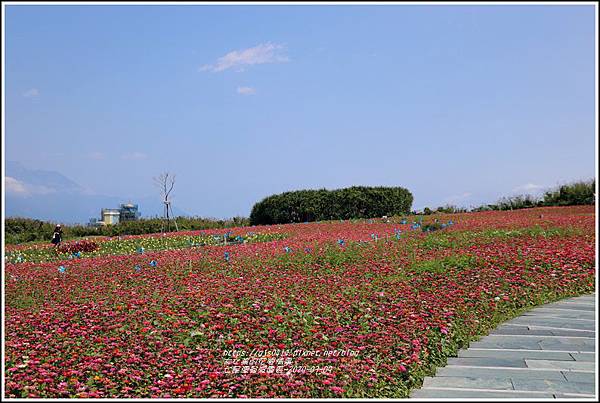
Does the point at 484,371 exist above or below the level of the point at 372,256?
below

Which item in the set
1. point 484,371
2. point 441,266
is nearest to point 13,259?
point 441,266

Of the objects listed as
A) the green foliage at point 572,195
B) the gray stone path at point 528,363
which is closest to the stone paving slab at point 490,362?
the gray stone path at point 528,363

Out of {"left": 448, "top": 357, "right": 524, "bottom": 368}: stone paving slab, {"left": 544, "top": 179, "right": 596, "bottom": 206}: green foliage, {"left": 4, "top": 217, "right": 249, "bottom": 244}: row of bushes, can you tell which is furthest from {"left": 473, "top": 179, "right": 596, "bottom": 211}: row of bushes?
{"left": 448, "top": 357, "right": 524, "bottom": 368}: stone paving slab

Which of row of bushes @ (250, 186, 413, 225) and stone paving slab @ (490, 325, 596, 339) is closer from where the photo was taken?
stone paving slab @ (490, 325, 596, 339)

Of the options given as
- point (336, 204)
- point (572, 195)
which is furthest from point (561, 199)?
point (336, 204)

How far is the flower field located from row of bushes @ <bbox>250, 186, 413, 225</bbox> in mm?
12359

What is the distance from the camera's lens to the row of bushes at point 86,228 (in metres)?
20.6

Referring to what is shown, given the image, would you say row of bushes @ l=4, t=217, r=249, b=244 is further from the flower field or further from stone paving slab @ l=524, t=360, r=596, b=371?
stone paving slab @ l=524, t=360, r=596, b=371

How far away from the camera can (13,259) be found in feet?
40.0

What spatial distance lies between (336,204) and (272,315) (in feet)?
54.4

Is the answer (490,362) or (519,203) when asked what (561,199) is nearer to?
(519,203)

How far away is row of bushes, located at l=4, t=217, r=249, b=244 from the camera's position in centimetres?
2062

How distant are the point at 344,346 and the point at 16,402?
225 cm

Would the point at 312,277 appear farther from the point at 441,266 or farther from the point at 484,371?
the point at 484,371
